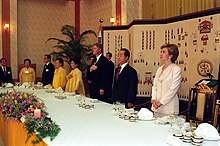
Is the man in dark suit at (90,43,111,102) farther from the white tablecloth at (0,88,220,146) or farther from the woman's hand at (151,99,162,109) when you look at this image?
the white tablecloth at (0,88,220,146)

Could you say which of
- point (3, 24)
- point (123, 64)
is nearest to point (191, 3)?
point (123, 64)

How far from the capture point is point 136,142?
212 cm

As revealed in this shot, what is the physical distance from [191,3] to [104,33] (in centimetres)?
211

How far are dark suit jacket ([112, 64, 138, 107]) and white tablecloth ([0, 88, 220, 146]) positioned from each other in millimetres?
798

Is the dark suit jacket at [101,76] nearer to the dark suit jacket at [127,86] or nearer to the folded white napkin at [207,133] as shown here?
the dark suit jacket at [127,86]

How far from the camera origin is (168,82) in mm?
3646

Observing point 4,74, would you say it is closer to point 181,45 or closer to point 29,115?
point 181,45

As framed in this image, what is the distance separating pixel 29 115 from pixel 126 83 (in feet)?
5.66

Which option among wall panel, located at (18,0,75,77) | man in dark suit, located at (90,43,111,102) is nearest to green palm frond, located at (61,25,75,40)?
wall panel, located at (18,0,75,77)

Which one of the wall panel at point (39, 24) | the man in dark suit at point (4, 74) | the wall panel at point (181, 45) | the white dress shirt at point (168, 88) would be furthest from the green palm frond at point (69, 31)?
the white dress shirt at point (168, 88)

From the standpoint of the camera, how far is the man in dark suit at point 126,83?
4.17 m

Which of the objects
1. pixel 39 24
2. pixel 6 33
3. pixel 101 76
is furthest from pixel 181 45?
pixel 39 24

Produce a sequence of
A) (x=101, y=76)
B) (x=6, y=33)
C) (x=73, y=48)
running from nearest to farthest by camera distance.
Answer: (x=101, y=76) → (x=6, y=33) → (x=73, y=48)

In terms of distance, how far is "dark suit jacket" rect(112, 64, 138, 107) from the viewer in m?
4.17
